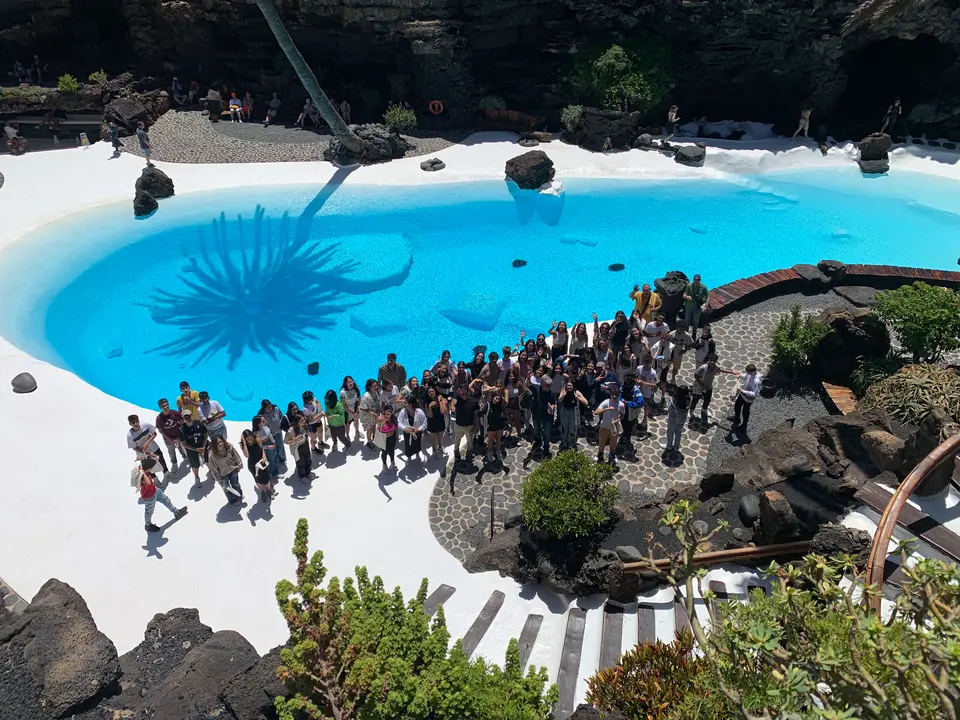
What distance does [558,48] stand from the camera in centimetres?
2627

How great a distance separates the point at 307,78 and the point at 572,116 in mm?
9036

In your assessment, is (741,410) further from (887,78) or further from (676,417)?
(887,78)

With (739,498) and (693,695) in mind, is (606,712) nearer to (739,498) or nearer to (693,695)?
(693,695)

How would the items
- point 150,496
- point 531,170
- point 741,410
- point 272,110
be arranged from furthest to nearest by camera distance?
point 272,110 → point 531,170 → point 741,410 → point 150,496

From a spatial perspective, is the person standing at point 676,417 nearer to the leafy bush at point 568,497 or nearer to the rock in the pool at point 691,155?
the leafy bush at point 568,497

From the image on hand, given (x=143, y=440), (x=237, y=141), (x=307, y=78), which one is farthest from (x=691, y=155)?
(x=143, y=440)

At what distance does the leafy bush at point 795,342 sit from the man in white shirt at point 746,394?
163cm

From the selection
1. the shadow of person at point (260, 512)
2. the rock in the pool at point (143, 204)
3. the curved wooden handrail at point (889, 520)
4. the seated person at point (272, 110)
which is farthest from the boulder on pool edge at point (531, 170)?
the curved wooden handrail at point (889, 520)

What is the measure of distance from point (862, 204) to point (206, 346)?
65.1 feet

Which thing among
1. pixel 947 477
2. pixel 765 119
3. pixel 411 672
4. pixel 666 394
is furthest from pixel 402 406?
pixel 765 119

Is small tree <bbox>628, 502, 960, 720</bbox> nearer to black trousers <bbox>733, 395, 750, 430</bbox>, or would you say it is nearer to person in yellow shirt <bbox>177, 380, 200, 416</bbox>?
black trousers <bbox>733, 395, 750, 430</bbox>

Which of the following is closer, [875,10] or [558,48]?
[875,10]

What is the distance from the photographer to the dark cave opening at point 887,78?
82.9ft

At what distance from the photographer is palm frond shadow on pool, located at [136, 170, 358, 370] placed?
58.6 feet
